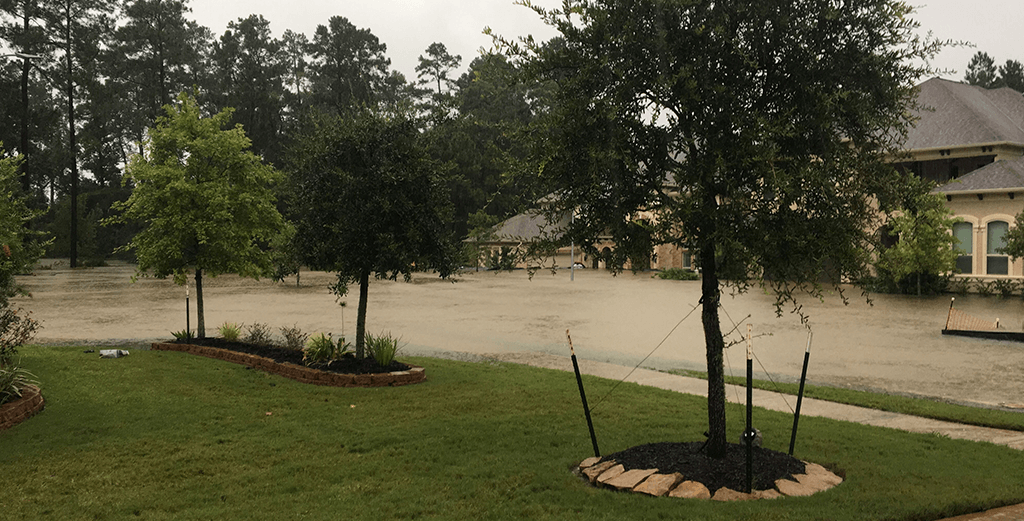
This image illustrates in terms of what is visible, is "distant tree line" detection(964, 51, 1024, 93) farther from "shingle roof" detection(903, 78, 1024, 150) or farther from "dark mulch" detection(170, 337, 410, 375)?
"dark mulch" detection(170, 337, 410, 375)

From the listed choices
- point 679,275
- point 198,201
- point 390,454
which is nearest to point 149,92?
point 679,275

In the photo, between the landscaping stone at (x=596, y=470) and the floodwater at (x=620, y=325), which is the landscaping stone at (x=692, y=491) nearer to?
the landscaping stone at (x=596, y=470)

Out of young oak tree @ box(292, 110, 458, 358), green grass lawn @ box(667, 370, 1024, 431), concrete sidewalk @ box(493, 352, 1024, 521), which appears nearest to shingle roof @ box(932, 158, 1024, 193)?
green grass lawn @ box(667, 370, 1024, 431)

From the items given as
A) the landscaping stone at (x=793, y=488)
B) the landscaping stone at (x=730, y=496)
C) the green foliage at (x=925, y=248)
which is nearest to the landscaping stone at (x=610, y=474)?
→ the landscaping stone at (x=730, y=496)

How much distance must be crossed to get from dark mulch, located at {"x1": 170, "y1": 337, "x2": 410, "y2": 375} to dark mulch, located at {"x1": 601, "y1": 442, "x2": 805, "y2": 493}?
6.29 m

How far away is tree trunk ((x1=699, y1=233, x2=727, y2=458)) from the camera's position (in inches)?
311

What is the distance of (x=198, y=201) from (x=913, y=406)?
14.9m

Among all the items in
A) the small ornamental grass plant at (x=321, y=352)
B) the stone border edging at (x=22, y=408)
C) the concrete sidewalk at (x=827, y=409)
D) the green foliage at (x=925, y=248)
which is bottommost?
the concrete sidewalk at (x=827, y=409)

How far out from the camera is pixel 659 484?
284 inches

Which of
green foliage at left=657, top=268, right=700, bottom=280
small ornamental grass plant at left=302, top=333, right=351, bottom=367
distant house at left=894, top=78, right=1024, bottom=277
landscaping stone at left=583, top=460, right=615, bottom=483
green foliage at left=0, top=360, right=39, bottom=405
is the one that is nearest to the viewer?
landscaping stone at left=583, top=460, right=615, bottom=483

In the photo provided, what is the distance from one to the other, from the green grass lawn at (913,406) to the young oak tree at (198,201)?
1118 cm

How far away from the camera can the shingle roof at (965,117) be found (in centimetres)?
3916

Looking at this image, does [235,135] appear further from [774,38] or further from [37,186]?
[37,186]

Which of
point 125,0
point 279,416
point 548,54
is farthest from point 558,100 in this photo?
point 125,0
